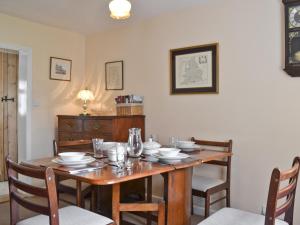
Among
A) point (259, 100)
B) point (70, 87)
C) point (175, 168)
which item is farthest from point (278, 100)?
point (70, 87)

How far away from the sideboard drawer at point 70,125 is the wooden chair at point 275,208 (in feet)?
7.55

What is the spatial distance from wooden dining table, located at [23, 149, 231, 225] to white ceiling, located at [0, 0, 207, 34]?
1.75 m

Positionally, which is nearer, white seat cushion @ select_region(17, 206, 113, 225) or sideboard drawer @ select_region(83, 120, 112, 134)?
white seat cushion @ select_region(17, 206, 113, 225)

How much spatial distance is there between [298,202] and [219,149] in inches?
33.1

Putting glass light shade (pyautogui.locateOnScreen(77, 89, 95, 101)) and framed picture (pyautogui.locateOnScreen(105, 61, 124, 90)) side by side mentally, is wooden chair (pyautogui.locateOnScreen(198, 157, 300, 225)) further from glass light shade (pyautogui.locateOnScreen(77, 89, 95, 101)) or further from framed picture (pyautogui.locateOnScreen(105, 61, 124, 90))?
glass light shade (pyautogui.locateOnScreen(77, 89, 95, 101))

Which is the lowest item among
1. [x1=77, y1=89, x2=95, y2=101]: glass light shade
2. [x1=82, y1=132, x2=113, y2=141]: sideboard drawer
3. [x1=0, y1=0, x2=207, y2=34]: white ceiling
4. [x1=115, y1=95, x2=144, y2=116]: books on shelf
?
[x1=82, y1=132, x2=113, y2=141]: sideboard drawer

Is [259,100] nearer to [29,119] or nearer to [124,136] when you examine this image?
[124,136]

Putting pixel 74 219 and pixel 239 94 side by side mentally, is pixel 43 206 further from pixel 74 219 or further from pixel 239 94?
pixel 239 94

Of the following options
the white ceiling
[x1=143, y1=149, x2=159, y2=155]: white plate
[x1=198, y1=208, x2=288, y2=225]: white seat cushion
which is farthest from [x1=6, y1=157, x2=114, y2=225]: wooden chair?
the white ceiling

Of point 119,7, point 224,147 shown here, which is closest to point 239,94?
point 224,147

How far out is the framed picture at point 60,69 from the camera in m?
3.99

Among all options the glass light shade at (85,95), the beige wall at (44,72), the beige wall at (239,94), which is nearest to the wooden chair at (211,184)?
the beige wall at (239,94)

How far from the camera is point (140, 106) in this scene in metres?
3.61

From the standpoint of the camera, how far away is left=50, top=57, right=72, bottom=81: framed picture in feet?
13.1
